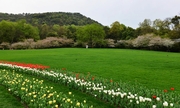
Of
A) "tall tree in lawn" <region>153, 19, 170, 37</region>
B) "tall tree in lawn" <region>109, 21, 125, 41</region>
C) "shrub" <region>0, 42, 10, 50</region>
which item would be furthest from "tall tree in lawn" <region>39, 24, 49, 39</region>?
"tall tree in lawn" <region>153, 19, 170, 37</region>

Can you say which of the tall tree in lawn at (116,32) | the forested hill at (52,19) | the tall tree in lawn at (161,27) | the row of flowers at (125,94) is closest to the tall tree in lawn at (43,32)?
the forested hill at (52,19)

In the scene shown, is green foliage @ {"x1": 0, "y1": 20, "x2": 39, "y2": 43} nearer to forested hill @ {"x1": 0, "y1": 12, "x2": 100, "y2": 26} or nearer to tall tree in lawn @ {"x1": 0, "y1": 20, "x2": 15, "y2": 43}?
tall tree in lawn @ {"x1": 0, "y1": 20, "x2": 15, "y2": 43}

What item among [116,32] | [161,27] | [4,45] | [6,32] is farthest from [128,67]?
[6,32]

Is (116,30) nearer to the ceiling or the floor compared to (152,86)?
nearer to the ceiling

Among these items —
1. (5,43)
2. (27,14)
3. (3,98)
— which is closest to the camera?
(3,98)

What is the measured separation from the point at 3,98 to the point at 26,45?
203ft

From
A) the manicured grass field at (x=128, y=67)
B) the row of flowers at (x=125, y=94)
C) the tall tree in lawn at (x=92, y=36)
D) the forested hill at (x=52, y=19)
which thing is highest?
the forested hill at (x=52, y=19)

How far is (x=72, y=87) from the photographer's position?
9.98 meters

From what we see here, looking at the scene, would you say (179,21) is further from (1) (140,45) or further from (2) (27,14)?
(2) (27,14)

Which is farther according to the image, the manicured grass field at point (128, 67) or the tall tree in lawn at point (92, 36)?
the tall tree in lawn at point (92, 36)

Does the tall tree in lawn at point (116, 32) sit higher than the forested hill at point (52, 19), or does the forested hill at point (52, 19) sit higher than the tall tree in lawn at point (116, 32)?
the forested hill at point (52, 19)

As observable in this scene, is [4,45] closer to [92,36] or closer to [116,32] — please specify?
[92,36]

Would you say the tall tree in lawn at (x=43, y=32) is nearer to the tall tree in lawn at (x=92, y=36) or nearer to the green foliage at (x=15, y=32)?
the green foliage at (x=15, y=32)

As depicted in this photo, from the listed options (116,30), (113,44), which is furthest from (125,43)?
(116,30)
